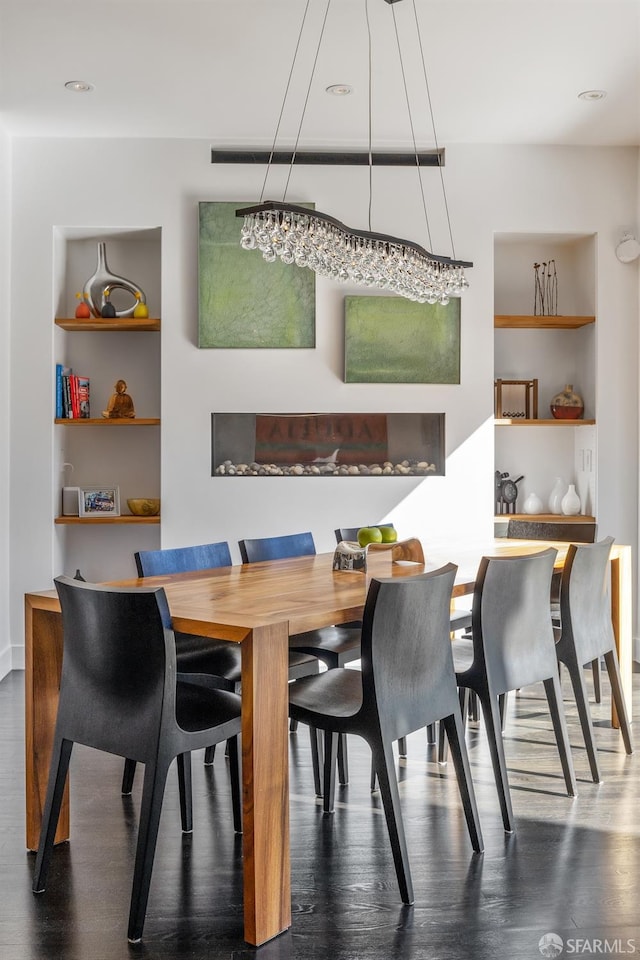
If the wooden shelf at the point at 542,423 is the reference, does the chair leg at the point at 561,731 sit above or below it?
Answer: below

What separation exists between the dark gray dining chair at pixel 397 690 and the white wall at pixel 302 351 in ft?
8.06

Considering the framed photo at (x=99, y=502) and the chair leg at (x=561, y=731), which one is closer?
the chair leg at (x=561, y=731)

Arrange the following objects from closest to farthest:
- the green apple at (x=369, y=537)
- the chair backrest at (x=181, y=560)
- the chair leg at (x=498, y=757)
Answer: the chair leg at (x=498, y=757) < the chair backrest at (x=181, y=560) < the green apple at (x=369, y=537)

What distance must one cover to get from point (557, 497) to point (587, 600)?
215 centimetres

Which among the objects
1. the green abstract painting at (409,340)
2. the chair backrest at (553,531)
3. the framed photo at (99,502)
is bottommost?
the chair backrest at (553,531)

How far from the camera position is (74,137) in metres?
5.09

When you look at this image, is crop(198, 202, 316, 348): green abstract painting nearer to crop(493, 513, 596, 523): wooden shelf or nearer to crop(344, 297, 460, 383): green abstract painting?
crop(344, 297, 460, 383): green abstract painting

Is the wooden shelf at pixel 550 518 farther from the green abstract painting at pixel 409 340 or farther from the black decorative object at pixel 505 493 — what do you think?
the green abstract painting at pixel 409 340

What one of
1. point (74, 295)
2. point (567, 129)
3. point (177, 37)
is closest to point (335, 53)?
point (177, 37)

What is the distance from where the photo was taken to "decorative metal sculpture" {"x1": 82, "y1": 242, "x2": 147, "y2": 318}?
205 inches

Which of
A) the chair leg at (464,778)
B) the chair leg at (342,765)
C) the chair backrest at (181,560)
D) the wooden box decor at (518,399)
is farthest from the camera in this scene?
the wooden box decor at (518,399)

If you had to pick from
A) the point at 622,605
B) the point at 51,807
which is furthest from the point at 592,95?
the point at 51,807

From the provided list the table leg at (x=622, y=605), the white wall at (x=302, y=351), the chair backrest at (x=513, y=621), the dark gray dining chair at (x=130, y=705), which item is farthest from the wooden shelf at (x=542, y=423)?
the dark gray dining chair at (x=130, y=705)

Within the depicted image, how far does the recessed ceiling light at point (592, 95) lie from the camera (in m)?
4.48
